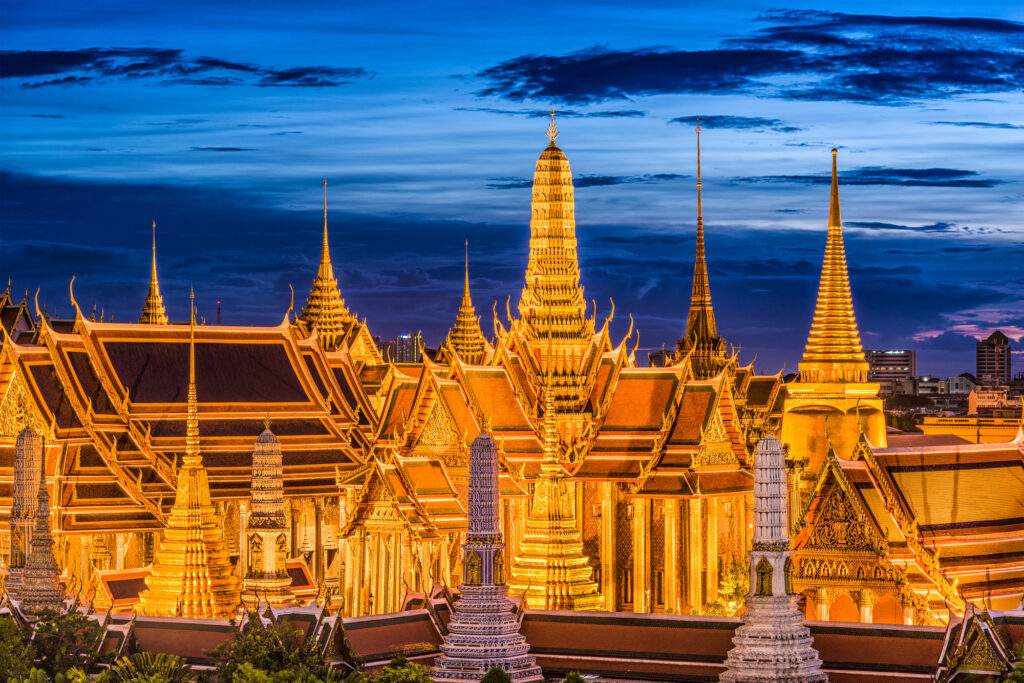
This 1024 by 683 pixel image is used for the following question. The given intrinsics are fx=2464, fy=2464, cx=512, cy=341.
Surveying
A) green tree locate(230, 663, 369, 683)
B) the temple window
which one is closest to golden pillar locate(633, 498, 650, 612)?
green tree locate(230, 663, 369, 683)

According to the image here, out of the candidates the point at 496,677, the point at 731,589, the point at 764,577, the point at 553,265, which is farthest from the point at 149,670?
the point at 553,265

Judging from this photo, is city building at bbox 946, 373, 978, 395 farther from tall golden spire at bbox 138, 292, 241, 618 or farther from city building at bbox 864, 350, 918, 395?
tall golden spire at bbox 138, 292, 241, 618

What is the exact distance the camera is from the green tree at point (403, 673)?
1388 inches

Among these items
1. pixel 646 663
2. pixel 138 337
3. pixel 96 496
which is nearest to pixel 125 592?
pixel 96 496

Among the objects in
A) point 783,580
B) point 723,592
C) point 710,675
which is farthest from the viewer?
point 723,592

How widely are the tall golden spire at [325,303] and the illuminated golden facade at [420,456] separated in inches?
1098

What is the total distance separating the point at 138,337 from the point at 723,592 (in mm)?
14183

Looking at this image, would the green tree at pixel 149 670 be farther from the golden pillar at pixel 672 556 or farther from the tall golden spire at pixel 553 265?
the tall golden spire at pixel 553 265

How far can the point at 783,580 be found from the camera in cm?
3388

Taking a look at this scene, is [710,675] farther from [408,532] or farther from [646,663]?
[408,532]

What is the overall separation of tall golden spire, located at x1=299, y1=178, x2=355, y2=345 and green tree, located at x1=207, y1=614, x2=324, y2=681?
165 ft

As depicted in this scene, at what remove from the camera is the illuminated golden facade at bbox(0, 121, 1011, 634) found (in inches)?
1729

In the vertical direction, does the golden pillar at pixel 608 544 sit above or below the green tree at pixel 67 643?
above

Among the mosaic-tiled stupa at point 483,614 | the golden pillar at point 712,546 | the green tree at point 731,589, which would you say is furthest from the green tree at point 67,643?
the golden pillar at point 712,546
